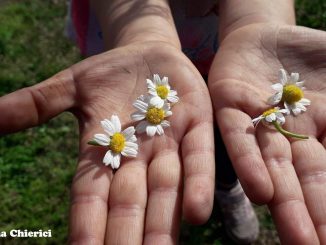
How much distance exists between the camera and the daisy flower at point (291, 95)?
160 centimetres

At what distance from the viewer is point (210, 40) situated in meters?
2.07

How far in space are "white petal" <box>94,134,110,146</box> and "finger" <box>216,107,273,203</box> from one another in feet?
1.22

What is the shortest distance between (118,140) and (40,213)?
1.17 meters

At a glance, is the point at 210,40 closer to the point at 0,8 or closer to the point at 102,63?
the point at 102,63

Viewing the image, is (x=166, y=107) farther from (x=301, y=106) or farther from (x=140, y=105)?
(x=301, y=106)

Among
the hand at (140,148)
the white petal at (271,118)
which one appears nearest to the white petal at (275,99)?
the white petal at (271,118)

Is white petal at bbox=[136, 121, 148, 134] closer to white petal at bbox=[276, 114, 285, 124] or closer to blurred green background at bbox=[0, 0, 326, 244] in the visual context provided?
white petal at bbox=[276, 114, 285, 124]

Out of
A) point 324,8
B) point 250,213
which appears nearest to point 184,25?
point 250,213

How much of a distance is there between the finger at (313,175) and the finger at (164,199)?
0.37m

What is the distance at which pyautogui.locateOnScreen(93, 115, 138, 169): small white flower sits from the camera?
1465mm

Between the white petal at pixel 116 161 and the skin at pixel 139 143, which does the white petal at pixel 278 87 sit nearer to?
the skin at pixel 139 143

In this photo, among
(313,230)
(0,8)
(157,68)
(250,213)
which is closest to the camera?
(313,230)

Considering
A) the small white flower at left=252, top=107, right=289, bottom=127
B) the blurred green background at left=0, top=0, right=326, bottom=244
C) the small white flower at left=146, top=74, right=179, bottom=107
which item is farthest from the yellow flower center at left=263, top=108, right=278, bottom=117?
the blurred green background at left=0, top=0, right=326, bottom=244

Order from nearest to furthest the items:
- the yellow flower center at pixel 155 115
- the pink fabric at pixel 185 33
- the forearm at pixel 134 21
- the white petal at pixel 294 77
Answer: the yellow flower center at pixel 155 115, the white petal at pixel 294 77, the forearm at pixel 134 21, the pink fabric at pixel 185 33
